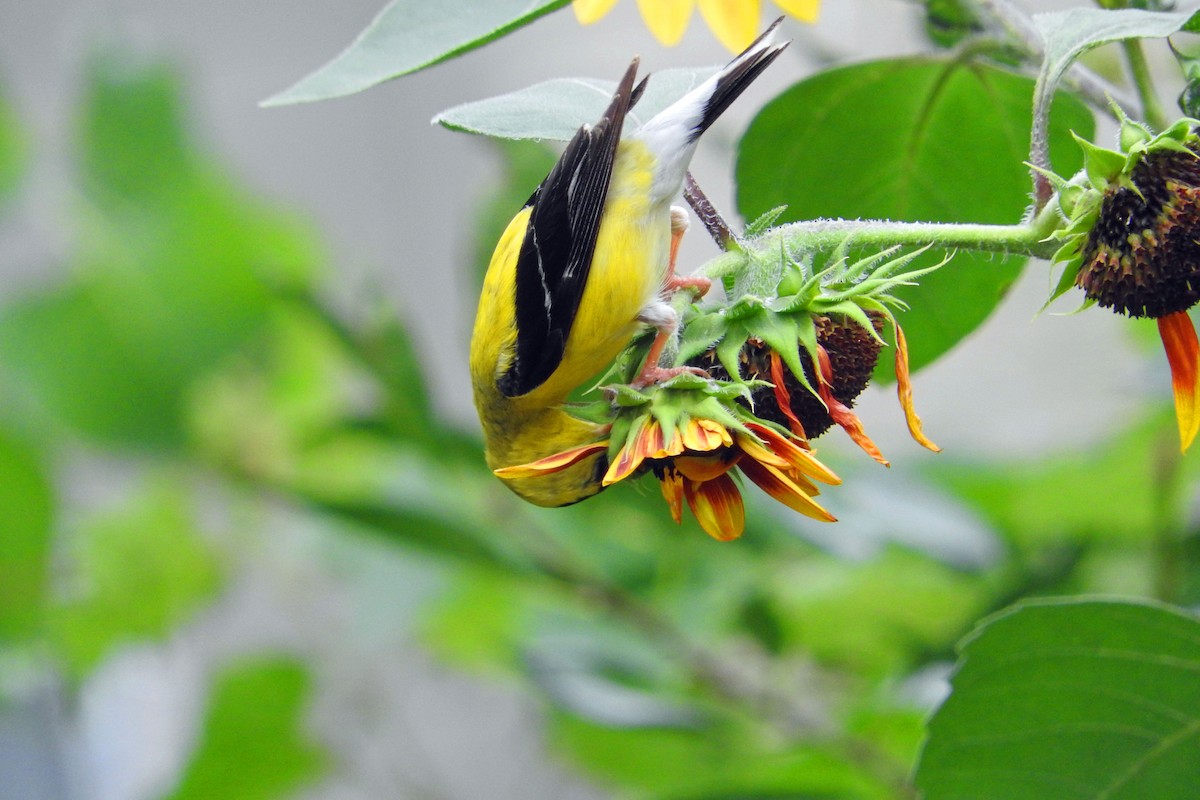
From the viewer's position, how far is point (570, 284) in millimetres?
815

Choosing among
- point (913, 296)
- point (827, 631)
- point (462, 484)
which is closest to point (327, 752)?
point (462, 484)

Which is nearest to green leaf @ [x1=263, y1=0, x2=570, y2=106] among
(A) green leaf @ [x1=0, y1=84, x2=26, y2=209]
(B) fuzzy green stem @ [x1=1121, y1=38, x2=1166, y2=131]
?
(B) fuzzy green stem @ [x1=1121, y1=38, x2=1166, y2=131]

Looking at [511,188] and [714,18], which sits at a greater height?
[714,18]

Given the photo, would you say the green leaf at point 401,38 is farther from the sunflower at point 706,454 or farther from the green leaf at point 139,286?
the green leaf at point 139,286

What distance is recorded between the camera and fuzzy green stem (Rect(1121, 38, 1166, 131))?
592 millimetres

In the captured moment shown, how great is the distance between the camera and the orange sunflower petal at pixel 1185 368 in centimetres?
50

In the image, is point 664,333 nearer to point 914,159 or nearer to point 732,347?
point 732,347

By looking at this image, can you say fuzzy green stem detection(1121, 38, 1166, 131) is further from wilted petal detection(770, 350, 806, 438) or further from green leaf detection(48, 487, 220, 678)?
green leaf detection(48, 487, 220, 678)

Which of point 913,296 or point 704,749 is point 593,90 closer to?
point 913,296

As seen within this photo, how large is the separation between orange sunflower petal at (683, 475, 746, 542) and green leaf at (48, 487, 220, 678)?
147cm

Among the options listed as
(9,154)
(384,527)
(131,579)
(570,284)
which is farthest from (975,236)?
Result: (9,154)

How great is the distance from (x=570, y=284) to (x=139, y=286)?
4.86ft

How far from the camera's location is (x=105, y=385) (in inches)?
75.7

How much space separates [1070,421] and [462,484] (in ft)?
6.48
